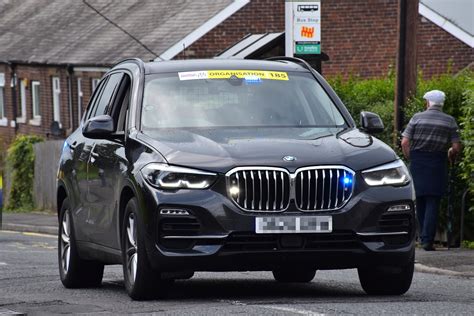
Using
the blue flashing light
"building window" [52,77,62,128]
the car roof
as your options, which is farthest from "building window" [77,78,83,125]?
the blue flashing light

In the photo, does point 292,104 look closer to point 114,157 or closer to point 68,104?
point 114,157

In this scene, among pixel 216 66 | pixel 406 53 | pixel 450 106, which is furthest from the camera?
pixel 406 53

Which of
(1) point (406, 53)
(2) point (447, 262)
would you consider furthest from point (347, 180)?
(1) point (406, 53)

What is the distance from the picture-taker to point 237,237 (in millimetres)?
9977

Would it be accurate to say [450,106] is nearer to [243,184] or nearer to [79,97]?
[243,184]

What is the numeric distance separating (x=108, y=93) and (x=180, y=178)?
251cm

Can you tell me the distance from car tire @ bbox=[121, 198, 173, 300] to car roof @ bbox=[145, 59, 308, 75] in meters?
1.40

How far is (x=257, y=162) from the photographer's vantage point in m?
9.98

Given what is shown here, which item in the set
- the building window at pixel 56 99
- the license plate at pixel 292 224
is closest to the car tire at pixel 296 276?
the license plate at pixel 292 224

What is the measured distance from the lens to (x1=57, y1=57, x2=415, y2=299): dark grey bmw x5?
9.95 m

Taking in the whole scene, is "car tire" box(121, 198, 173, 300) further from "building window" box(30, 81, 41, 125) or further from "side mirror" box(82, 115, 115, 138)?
"building window" box(30, 81, 41, 125)

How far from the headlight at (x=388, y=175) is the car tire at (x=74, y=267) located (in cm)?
323

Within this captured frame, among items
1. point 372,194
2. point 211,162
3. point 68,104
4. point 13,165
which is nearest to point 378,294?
point 372,194

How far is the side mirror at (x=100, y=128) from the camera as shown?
11164 millimetres
